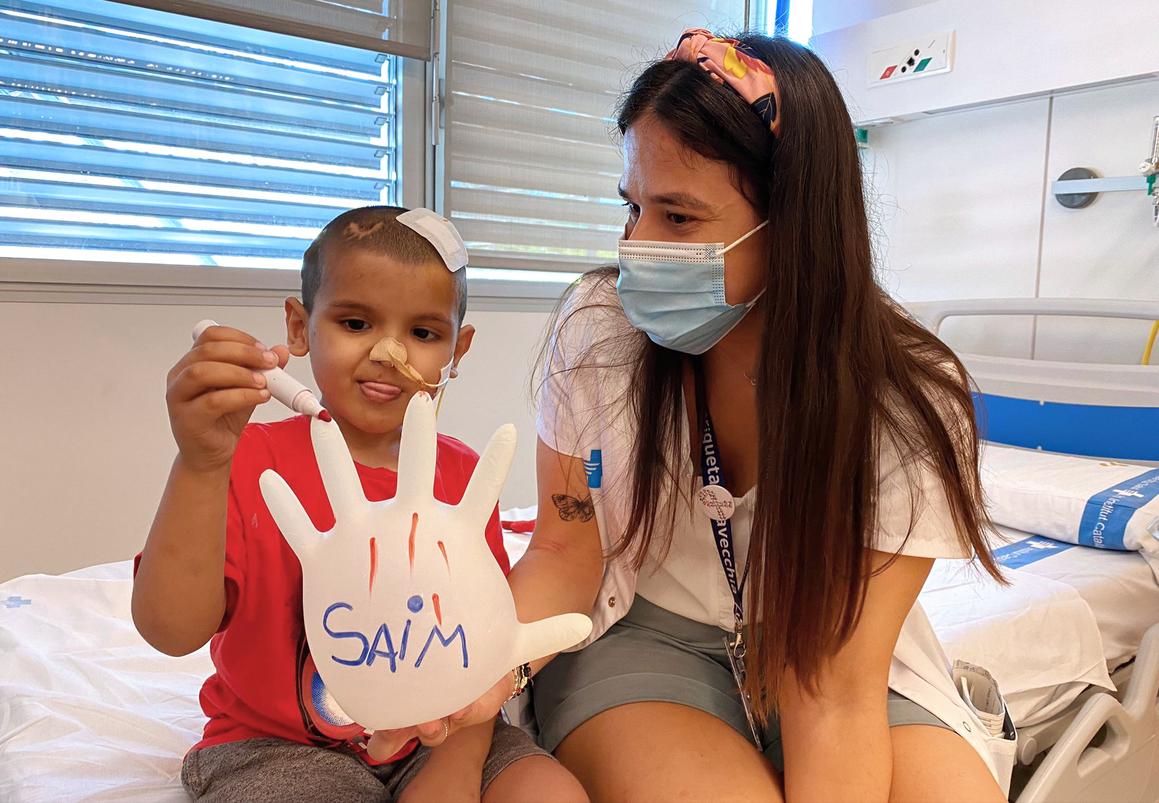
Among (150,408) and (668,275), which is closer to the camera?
(668,275)

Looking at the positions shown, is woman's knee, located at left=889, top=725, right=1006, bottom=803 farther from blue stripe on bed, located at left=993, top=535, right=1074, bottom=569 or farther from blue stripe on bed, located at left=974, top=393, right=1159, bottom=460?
blue stripe on bed, located at left=974, top=393, right=1159, bottom=460

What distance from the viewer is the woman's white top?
129cm

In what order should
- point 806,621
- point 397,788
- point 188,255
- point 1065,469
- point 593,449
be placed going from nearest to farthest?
point 397,788 < point 806,621 < point 593,449 < point 1065,469 < point 188,255

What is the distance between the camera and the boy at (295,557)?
35.3 inches

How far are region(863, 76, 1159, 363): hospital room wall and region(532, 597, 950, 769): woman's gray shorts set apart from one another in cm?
146

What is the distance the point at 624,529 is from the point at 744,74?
667 mm

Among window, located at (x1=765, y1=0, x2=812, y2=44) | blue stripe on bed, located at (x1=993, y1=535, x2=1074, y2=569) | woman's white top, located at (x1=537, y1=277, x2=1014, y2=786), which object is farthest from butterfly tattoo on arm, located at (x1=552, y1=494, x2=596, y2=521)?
window, located at (x1=765, y1=0, x2=812, y2=44)

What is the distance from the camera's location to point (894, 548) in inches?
46.6

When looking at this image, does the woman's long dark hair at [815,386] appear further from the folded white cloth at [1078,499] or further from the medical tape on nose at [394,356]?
the folded white cloth at [1078,499]

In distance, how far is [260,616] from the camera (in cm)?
104

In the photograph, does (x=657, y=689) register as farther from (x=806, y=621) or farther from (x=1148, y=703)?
(x=1148, y=703)

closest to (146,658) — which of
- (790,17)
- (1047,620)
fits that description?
(1047,620)

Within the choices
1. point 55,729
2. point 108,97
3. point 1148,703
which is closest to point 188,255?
point 108,97

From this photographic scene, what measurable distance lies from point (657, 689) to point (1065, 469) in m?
1.69
